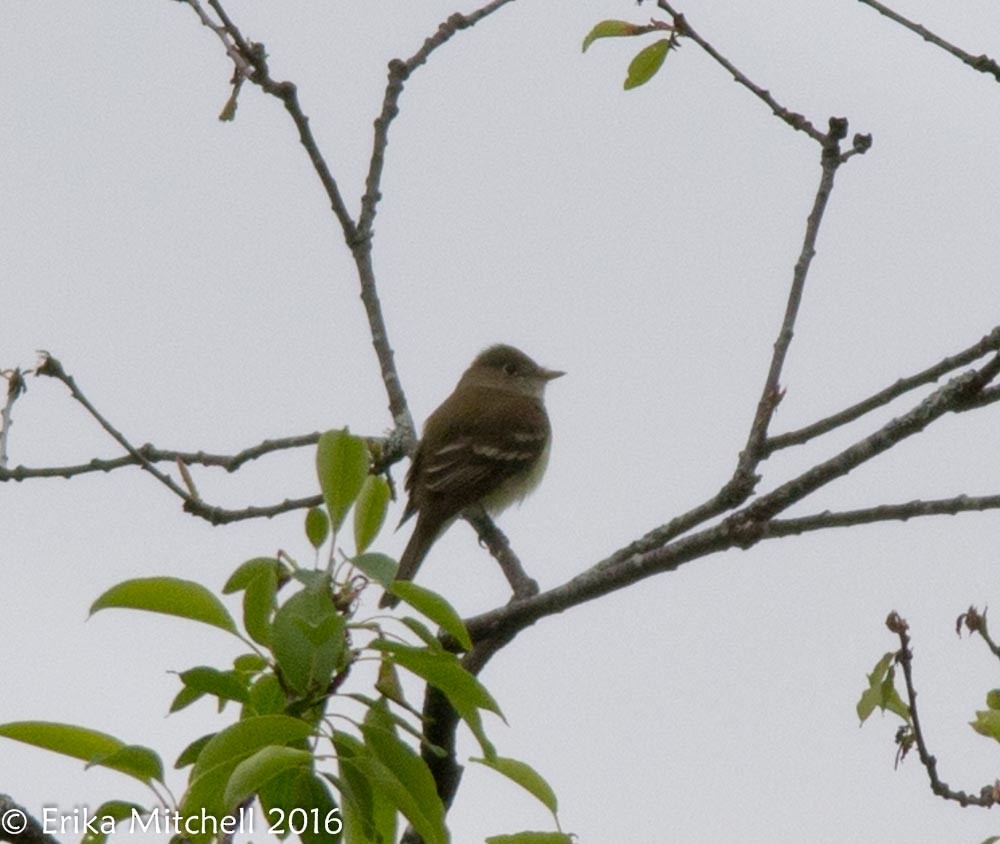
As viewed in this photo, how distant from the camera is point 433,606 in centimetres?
252

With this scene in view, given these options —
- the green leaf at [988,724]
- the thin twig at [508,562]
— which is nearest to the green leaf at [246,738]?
the green leaf at [988,724]

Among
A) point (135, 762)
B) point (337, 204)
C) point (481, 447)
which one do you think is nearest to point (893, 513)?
point (135, 762)

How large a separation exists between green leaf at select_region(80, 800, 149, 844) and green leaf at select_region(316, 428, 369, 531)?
58 cm

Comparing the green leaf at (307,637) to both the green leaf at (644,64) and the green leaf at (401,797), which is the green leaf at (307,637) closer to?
the green leaf at (401,797)

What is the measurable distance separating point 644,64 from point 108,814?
229cm

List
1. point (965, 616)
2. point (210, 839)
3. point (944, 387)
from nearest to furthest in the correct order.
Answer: point (210, 839) < point (944, 387) < point (965, 616)

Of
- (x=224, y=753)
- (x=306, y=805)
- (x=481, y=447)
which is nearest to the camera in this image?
(x=224, y=753)

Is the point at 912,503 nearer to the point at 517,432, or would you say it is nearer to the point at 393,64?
the point at 393,64

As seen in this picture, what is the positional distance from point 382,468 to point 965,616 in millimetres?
2319

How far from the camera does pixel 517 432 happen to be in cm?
973

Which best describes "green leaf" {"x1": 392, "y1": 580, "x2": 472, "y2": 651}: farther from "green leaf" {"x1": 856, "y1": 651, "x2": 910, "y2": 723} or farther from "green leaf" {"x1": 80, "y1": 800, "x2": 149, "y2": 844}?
"green leaf" {"x1": 856, "y1": 651, "x2": 910, "y2": 723}

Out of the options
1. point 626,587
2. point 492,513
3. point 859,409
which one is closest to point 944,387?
point 859,409

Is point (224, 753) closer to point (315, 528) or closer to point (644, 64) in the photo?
point (315, 528)

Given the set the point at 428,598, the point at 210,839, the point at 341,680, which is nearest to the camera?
the point at 210,839
